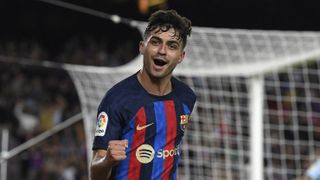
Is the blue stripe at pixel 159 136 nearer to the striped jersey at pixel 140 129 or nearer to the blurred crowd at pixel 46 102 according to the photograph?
the striped jersey at pixel 140 129

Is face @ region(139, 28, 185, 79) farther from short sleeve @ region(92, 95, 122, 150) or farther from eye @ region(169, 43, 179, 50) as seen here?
short sleeve @ region(92, 95, 122, 150)

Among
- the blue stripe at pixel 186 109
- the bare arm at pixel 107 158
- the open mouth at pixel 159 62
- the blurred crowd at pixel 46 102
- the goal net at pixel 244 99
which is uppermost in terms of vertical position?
the blurred crowd at pixel 46 102

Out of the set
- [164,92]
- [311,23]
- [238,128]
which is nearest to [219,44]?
[238,128]

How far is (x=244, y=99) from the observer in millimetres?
7629

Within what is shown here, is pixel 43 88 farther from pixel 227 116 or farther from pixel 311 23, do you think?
pixel 227 116

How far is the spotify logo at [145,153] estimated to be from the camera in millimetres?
3520

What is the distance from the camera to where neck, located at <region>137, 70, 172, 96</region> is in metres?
3.59

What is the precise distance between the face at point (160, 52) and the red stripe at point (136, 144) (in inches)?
6.9

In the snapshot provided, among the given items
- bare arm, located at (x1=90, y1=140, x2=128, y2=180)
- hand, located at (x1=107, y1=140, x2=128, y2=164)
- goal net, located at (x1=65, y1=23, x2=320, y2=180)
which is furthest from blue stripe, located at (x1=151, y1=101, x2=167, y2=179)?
goal net, located at (x1=65, y1=23, x2=320, y2=180)

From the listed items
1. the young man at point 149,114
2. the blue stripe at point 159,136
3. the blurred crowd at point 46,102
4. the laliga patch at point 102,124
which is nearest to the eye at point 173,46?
the young man at point 149,114

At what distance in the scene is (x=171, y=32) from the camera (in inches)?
→ 139

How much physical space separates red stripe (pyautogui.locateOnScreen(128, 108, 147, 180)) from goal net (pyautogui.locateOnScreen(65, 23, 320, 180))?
10.7 feet

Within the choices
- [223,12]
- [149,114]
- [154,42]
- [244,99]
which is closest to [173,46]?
[154,42]

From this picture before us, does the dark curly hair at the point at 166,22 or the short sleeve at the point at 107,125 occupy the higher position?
the dark curly hair at the point at 166,22
